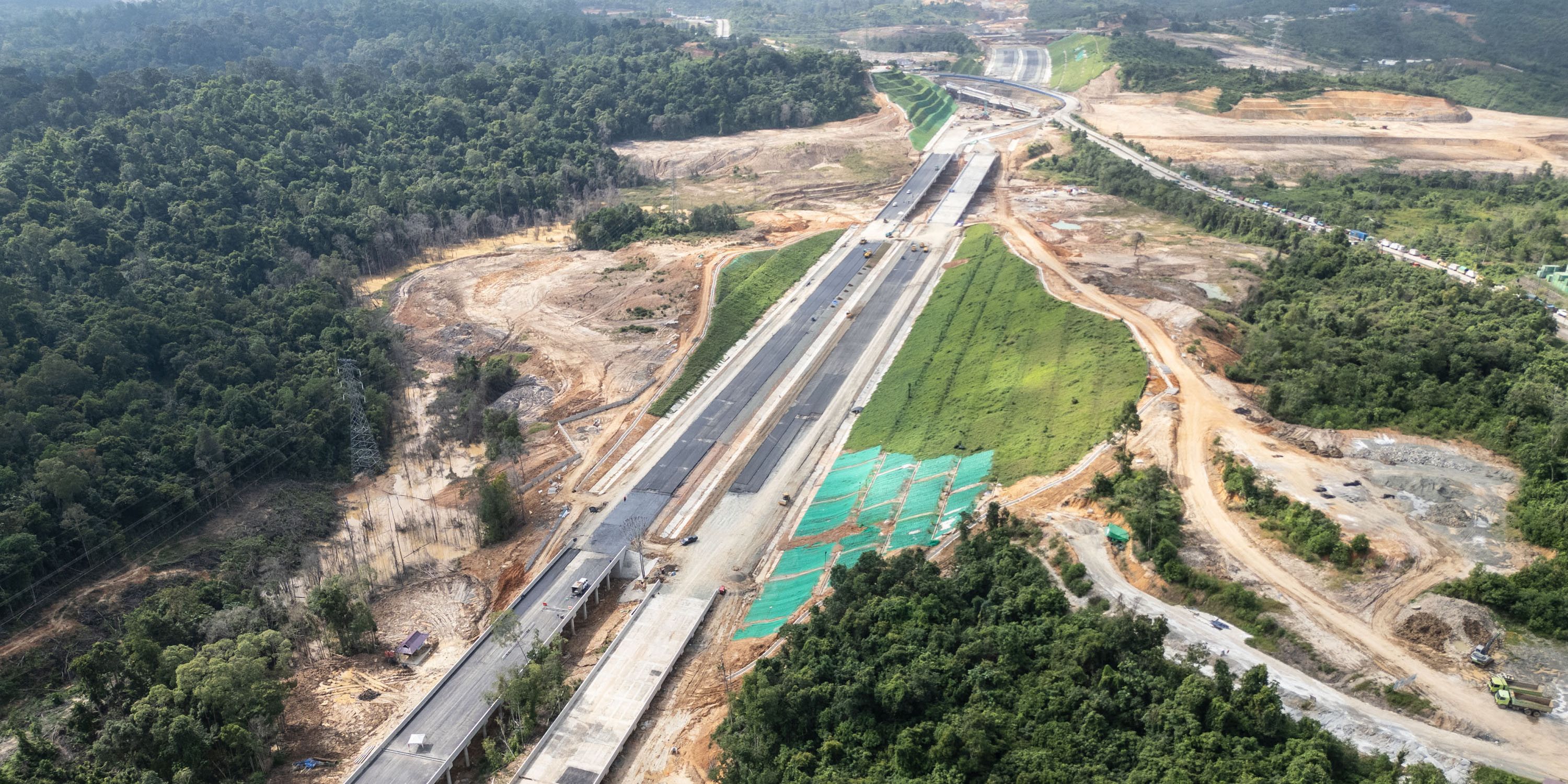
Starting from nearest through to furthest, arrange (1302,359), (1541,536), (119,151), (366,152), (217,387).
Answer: (1541,536)
(1302,359)
(217,387)
(119,151)
(366,152)

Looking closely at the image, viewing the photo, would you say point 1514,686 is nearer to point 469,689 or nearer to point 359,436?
point 469,689

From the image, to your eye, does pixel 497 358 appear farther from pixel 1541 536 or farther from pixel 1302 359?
pixel 1541 536

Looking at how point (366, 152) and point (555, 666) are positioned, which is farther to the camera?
point (366, 152)

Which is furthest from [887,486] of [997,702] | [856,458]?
[997,702]

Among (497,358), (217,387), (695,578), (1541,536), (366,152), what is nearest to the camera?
(1541,536)

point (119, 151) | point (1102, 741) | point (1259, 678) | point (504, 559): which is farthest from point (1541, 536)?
point (119, 151)

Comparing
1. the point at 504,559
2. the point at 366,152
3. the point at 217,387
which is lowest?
the point at 504,559

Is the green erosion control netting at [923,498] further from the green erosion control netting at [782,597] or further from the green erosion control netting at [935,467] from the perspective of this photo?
the green erosion control netting at [782,597]
